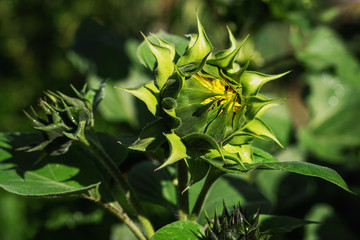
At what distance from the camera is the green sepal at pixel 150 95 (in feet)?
2.10

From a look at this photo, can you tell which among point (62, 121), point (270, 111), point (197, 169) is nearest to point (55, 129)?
point (62, 121)

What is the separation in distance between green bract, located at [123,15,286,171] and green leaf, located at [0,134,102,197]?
0.21 meters

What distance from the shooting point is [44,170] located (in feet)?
2.83

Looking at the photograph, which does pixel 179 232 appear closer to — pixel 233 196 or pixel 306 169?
pixel 306 169

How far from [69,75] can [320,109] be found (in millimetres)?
1261

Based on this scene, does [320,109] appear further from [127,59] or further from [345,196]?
[127,59]

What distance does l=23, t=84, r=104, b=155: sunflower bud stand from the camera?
0.72m

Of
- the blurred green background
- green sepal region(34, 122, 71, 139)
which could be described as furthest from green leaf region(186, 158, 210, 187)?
the blurred green background

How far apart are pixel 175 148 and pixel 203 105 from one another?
0.07 m

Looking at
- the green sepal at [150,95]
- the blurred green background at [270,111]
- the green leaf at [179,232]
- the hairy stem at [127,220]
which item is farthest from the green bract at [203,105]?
the blurred green background at [270,111]

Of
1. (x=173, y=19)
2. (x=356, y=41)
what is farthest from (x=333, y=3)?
(x=173, y=19)

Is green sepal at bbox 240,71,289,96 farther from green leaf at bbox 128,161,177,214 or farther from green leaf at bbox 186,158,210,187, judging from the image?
green leaf at bbox 128,161,177,214

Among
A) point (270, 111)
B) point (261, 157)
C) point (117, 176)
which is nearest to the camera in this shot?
point (261, 157)

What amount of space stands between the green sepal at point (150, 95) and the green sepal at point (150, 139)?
20mm
